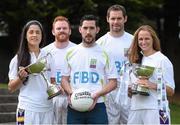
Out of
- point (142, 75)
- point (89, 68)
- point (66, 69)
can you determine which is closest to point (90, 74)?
point (89, 68)

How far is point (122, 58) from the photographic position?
7176mm

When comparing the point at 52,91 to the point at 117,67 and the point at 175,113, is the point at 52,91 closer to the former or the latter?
the point at 117,67

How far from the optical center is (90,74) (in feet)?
20.4

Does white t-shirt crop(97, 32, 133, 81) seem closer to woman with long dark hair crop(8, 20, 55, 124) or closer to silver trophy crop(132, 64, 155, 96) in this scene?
silver trophy crop(132, 64, 155, 96)

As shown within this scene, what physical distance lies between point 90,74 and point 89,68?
8 centimetres

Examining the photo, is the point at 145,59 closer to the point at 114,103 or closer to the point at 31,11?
the point at 114,103

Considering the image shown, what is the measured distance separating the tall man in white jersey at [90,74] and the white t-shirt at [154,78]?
0.39 meters

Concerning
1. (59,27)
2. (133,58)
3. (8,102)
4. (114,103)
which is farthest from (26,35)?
(8,102)

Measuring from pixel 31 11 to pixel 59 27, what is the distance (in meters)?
9.73

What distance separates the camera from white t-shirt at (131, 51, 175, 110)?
20.0 ft

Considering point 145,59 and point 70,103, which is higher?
point 145,59

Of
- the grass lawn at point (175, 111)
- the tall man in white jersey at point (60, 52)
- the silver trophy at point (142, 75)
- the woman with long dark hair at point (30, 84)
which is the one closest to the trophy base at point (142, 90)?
the silver trophy at point (142, 75)

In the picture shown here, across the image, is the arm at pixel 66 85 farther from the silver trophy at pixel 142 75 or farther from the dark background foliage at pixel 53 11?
the dark background foliage at pixel 53 11

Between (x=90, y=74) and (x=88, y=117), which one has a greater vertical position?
(x=90, y=74)
